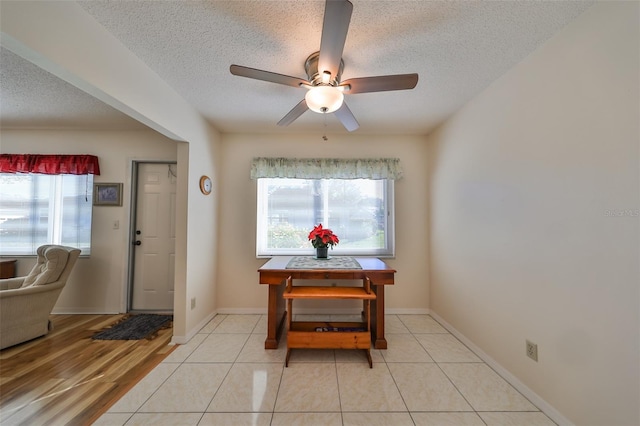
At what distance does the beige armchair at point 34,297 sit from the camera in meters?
2.22

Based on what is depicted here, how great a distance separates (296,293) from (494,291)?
164 cm

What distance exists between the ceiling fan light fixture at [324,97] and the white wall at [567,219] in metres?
1.35

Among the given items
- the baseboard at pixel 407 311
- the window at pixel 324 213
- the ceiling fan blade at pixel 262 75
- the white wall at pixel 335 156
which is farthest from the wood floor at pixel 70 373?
the baseboard at pixel 407 311

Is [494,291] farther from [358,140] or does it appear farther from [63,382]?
[63,382]

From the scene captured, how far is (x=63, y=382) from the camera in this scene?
71.0 inches

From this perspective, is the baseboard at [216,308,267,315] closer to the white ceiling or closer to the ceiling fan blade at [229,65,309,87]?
the white ceiling

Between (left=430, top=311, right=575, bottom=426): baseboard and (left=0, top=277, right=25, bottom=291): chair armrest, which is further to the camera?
(left=0, top=277, right=25, bottom=291): chair armrest

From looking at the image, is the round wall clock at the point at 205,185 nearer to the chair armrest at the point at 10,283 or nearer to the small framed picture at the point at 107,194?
the small framed picture at the point at 107,194

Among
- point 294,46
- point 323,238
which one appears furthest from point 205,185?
point 294,46

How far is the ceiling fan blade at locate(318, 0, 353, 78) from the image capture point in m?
1.01

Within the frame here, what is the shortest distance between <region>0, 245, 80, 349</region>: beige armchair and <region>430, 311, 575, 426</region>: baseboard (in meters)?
4.20

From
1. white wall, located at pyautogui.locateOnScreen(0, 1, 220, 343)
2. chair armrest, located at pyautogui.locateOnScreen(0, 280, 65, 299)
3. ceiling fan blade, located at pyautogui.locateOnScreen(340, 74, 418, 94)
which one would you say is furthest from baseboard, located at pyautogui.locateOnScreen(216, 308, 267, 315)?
ceiling fan blade, located at pyautogui.locateOnScreen(340, 74, 418, 94)

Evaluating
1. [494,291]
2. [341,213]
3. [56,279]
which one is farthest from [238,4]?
[56,279]

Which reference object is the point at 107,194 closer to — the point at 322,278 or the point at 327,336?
the point at 322,278
